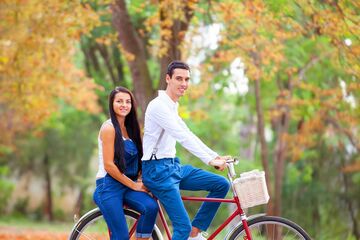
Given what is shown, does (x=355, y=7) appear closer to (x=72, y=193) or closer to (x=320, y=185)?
(x=320, y=185)

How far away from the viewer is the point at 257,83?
684 inches

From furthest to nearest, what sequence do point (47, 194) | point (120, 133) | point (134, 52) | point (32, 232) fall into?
point (47, 194)
point (32, 232)
point (134, 52)
point (120, 133)

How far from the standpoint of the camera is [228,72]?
15.8 metres

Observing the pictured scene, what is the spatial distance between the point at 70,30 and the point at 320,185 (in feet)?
40.3

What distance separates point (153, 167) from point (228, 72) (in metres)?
9.90

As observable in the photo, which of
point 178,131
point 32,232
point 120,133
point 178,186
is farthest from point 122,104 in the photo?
point 32,232

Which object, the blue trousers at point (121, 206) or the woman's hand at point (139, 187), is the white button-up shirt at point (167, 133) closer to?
the woman's hand at point (139, 187)

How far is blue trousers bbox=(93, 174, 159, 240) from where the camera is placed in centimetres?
617

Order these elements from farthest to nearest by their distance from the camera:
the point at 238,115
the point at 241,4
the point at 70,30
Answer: the point at 238,115 < the point at 70,30 < the point at 241,4

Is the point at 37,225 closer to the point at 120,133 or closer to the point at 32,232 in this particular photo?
the point at 32,232

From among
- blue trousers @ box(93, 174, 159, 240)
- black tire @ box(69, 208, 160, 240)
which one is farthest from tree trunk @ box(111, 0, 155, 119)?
blue trousers @ box(93, 174, 159, 240)

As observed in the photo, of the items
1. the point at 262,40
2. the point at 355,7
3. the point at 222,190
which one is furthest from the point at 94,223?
the point at 262,40

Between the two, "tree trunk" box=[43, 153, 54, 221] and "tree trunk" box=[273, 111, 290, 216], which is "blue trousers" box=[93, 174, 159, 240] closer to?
"tree trunk" box=[273, 111, 290, 216]

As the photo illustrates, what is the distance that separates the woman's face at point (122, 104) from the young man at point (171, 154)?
0.97 feet
